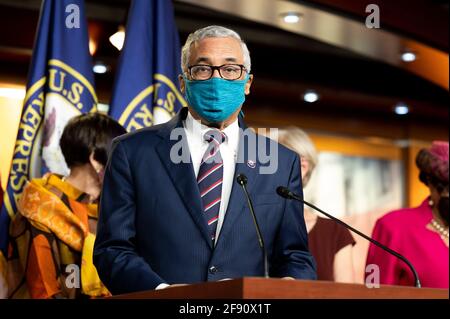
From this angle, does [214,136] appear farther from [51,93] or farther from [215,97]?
[51,93]

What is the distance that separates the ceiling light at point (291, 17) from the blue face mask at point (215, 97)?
116 inches

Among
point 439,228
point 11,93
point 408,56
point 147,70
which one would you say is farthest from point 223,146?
point 11,93

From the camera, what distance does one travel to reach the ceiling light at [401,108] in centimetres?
823

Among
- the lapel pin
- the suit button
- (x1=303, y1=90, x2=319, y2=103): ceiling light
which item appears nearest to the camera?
the suit button

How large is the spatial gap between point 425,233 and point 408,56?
7.70ft

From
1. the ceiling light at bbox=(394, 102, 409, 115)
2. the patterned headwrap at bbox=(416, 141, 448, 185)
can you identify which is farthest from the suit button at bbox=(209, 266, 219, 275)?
the ceiling light at bbox=(394, 102, 409, 115)

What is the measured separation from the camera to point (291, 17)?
220 inches

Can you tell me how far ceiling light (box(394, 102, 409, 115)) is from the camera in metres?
8.23

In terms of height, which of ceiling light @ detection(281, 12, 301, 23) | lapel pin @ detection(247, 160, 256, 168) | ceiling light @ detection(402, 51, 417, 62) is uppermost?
ceiling light @ detection(402, 51, 417, 62)

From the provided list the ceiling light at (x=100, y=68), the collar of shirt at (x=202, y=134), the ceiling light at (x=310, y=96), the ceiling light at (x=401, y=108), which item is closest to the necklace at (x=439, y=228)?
the collar of shirt at (x=202, y=134)

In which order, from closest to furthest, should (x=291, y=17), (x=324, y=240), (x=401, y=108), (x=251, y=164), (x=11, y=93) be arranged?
1. (x=251, y=164)
2. (x=324, y=240)
3. (x=291, y=17)
4. (x=11, y=93)
5. (x=401, y=108)

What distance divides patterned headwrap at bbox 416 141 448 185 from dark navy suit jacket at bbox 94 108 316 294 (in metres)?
1.79

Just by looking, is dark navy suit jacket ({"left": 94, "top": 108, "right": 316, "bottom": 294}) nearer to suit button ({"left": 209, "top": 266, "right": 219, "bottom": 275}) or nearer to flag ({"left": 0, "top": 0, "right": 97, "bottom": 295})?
suit button ({"left": 209, "top": 266, "right": 219, "bottom": 275})

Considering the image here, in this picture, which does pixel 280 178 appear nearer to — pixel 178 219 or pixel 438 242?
pixel 178 219
